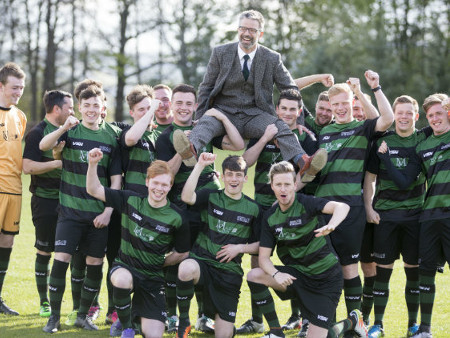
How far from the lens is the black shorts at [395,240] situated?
6207mm

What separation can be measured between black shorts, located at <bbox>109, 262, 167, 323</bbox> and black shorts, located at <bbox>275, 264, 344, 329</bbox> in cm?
112

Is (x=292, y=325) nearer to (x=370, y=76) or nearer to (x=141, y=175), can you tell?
(x=141, y=175)

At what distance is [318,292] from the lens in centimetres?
561

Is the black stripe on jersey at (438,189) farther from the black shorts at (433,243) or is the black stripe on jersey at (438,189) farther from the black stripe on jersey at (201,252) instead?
the black stripe on jersey at (201,252)

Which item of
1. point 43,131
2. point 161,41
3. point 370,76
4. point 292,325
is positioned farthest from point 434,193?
point 161,41

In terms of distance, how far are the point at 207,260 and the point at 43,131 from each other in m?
2.38

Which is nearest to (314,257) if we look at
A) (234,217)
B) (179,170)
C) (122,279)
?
(234,217)

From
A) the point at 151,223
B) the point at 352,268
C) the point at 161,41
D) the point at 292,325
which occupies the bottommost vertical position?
the point at 292,325

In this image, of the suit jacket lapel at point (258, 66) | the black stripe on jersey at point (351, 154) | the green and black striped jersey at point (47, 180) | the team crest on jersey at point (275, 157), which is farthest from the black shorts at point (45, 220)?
the black stripe on jersey at point (351, 154)

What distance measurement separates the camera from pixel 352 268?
5996mm

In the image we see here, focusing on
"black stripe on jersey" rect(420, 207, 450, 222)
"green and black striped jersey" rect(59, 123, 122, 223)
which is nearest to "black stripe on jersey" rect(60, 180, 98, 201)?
"green and black striped jersey" rect(59, 123, 122, 223)

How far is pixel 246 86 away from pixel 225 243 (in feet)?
5.30

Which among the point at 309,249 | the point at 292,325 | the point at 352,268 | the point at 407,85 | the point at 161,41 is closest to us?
the point at 309,249

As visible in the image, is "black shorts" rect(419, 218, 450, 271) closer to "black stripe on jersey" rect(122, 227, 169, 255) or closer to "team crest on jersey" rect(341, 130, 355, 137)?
"team crest on jersey" rect(341, 130, 355, 137)
